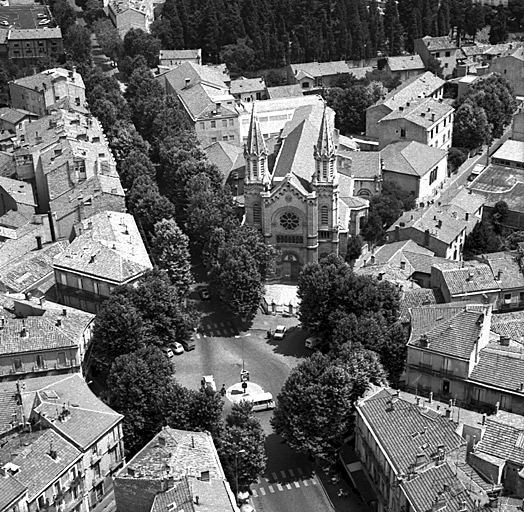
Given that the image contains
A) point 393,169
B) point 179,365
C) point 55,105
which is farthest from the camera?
point 55,105

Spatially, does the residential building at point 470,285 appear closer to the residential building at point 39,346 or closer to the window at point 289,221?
the window at point 289,221

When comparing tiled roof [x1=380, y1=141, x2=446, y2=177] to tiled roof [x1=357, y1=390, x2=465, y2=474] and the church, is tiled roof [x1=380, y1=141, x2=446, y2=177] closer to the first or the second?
the church

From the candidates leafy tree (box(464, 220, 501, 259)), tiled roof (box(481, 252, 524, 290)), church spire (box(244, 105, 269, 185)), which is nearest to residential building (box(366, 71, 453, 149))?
leafy tree (box(464, 220, 501, 259))

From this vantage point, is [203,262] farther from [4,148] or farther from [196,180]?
[4,148]

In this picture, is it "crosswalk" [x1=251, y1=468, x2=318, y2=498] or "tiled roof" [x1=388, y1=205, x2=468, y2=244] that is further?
"tiled roof" [x1=388, y1=205, x2=468, y2=244]

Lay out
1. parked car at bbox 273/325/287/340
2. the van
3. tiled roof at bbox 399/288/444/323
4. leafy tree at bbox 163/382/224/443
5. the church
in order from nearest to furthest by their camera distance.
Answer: leafy tree at bbox 163/382/224/443 → the van → tiled roof at bbox 399/288/444/323 → parked car at bbox 273/325/287/340 → the church

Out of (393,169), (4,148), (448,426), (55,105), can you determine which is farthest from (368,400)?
(55,105)
